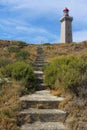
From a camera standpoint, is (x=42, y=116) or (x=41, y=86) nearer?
(x=42, y=116)

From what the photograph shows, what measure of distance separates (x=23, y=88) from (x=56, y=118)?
1.49 m

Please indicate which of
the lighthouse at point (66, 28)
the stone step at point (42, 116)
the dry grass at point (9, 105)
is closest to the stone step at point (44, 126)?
the stone step at point (42, 116)

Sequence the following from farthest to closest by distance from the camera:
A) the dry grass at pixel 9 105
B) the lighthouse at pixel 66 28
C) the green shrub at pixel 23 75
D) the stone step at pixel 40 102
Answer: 1. the lighthouse at pixel 66 28
2. the green shrub at pixel 23 75
3. the stone step at pixel 40 102
4. the dry grass at pixel 9 105

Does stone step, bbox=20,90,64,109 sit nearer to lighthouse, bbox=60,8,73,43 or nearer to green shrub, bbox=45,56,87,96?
green shrub, bbox=45,56,87,96

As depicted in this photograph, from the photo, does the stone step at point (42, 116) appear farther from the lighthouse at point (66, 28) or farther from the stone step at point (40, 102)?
the lighthouse at point (66, 28)

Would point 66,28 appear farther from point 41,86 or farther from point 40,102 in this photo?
point 40,102

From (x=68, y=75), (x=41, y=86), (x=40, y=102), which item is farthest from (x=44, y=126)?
(x=41, y=86)

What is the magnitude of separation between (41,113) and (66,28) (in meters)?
25.8

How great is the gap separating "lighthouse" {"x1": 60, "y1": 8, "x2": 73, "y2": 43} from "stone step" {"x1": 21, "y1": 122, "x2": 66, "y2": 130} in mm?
24709

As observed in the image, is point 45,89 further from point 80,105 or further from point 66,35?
point 66,35

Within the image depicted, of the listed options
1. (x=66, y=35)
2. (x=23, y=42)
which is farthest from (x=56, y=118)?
(x=66, y=35)

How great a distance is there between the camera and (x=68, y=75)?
23.2 feet

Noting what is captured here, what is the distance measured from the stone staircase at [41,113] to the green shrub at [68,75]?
14.3 inches

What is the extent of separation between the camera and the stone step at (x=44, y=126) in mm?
5801
